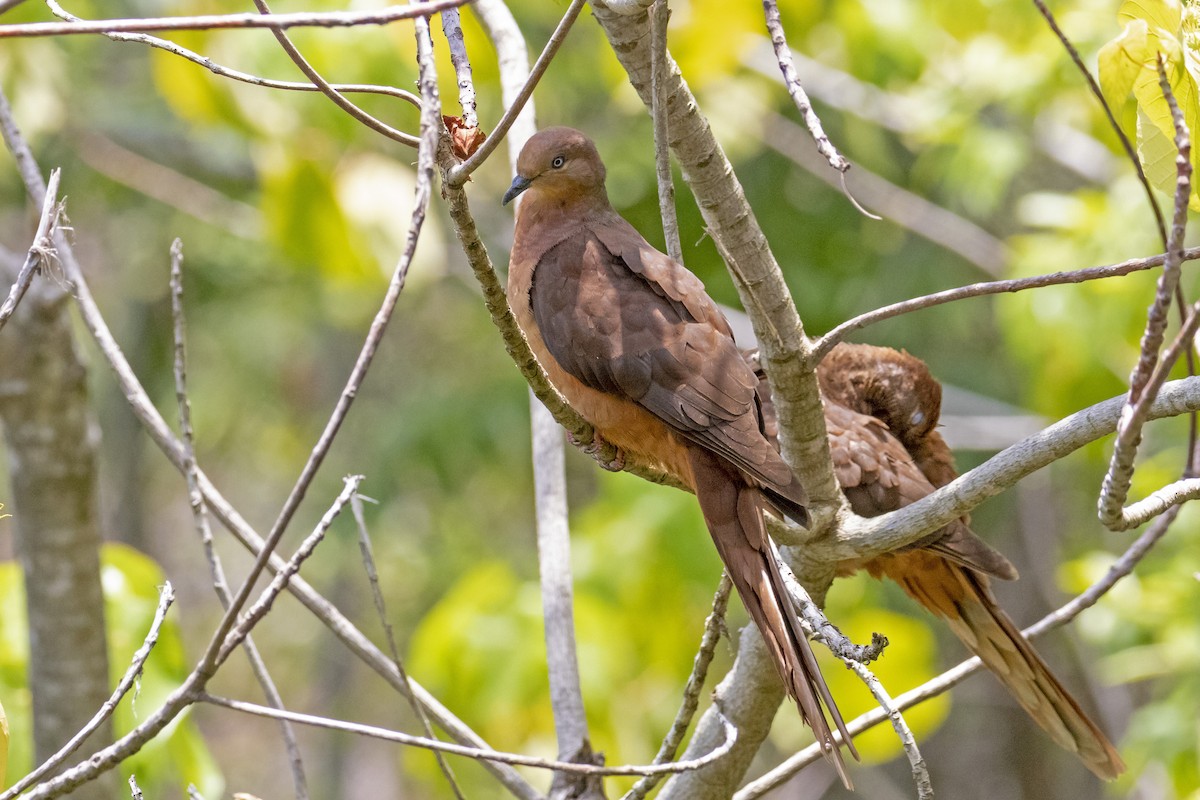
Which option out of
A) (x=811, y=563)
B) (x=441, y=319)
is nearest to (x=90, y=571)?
(x=811, y=563)

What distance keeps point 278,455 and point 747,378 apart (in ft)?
31.9

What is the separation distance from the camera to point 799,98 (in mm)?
1544

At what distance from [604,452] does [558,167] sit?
0.78 metres

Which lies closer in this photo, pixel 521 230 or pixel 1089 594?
pixel 1089 594

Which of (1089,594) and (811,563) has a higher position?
(811,563)

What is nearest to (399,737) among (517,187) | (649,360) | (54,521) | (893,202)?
(649,360)

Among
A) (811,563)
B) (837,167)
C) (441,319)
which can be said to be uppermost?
(441,319)

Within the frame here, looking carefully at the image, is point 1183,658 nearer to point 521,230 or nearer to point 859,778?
point 521,230

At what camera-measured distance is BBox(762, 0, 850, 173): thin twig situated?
4.93 feet

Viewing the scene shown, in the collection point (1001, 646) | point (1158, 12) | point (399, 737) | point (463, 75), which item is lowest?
point (399, 737)

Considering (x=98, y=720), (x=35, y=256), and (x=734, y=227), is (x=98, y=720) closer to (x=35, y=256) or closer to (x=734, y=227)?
(x=35, y=256)

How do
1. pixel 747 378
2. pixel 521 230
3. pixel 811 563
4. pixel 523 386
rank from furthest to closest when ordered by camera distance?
pixel 523 386
pixel 521 230
pixel 747 378
pixel 811 563

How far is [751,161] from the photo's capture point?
703 centimetres

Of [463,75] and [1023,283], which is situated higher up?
[463,75]
